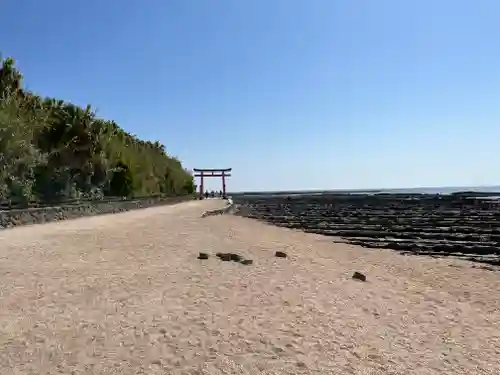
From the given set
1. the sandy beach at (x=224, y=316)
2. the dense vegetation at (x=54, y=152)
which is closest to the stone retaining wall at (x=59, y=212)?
the dense vegetation at (x=54, y=152)

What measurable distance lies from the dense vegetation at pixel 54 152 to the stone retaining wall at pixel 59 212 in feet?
6.02

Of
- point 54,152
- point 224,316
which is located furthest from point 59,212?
point 224,316

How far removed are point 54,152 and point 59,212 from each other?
616 cm

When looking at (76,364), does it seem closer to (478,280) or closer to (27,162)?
(478,280)

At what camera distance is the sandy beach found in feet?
16.3

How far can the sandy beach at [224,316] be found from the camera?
4953mm

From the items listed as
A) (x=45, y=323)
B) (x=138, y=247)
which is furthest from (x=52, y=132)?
(x=45, y=323)

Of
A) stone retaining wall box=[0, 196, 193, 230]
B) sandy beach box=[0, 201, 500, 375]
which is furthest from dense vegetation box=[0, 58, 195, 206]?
sandy beach box=[0, 201, 500, 375]

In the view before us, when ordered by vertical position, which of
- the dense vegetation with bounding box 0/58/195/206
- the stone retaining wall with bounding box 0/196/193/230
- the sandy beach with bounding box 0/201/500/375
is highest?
the dense vegetation with bounding box 0/58/195/206

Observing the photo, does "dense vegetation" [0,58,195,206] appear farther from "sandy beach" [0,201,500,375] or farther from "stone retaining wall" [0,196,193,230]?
"sandy beach" [0,201,500,375]

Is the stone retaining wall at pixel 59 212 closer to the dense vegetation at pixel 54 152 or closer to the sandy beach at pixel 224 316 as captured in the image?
the dense vegetation at pixel 54 152

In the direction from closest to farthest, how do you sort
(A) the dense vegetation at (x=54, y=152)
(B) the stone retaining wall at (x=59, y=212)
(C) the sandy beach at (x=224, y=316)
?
(C) the sandy beach at (x=224, y=316)
(B) the stone retaining wall at (x=59, y=212)
(A) the dense vegetation at (x=54, y=152)

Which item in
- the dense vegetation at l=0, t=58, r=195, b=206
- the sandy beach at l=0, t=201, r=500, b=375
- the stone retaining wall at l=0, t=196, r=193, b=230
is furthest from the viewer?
the dense vegetation at l=0, t=58, r=195, b=206

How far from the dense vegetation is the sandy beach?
837 cm
